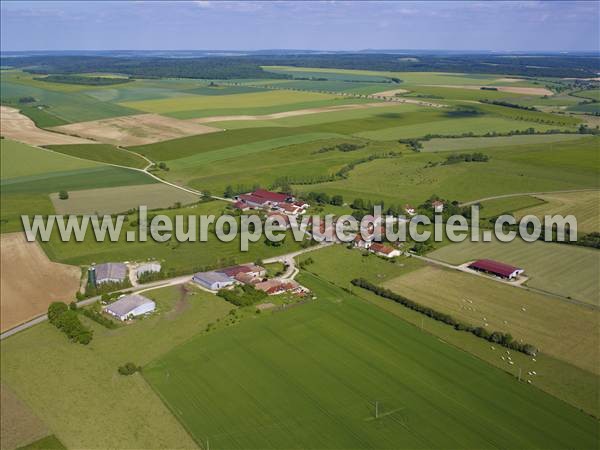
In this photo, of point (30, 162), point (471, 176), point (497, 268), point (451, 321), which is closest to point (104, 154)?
point (30, 162)

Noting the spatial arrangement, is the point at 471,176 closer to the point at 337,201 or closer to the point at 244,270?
the point at 337,201

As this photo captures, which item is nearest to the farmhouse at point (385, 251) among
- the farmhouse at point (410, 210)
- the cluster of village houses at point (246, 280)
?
the cluster of village houses at point (246, 280)

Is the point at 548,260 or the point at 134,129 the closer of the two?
the point at 548,260

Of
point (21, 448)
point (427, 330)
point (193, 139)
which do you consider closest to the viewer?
point (21, 448)

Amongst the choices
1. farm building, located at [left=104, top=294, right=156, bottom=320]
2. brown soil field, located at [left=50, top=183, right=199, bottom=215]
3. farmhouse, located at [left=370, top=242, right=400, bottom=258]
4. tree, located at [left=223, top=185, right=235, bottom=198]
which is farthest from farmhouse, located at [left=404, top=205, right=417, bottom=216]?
farm building, located at [left=104, top=294, right=156, bottom=320]

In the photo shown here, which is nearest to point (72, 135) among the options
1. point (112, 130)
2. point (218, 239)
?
point (112, 130)

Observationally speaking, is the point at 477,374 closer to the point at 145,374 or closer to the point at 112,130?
the point at 145,374
